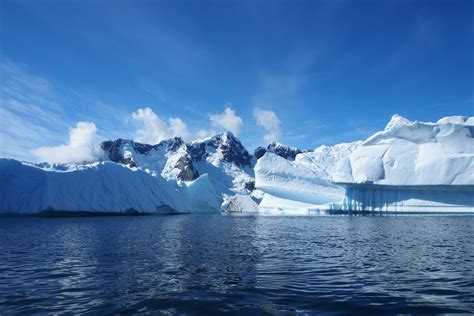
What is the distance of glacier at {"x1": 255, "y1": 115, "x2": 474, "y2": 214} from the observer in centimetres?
4844

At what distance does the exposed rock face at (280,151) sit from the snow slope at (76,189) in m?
123

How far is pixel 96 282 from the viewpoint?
952 centimetres

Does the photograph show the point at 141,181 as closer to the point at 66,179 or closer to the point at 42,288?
the point at 66,179

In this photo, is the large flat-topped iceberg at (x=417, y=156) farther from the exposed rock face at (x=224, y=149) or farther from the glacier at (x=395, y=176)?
the exposed rock face at (x=224, y=149)

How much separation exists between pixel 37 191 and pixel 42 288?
3641cm

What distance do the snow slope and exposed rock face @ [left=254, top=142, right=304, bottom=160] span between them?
12288 cm

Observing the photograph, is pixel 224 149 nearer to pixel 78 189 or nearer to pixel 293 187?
pixel 293 187

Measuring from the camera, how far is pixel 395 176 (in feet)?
166

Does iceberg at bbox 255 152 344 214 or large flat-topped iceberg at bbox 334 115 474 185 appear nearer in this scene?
large flat-topped iceberg at bbox 334 115 474 185

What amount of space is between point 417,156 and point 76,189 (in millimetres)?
42189

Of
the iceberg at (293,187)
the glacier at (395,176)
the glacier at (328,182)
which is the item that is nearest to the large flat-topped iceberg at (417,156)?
the glacier at (395,176)

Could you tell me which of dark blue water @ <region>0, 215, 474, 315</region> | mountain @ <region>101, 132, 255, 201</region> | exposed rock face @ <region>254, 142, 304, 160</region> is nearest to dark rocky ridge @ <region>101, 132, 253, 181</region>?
mountain @ <region>101, 132, 255, 201</region>

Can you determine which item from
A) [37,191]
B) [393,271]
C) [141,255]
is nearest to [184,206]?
[37,191]

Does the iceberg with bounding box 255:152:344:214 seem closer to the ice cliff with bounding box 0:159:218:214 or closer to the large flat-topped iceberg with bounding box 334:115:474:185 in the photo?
the large flat-topped iceberg with bounding box 334:115:474:185
